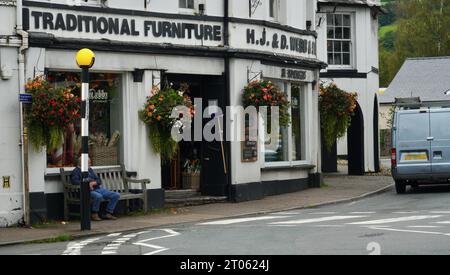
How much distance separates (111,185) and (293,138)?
6.90 meters

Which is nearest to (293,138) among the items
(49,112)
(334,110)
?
(334,110)

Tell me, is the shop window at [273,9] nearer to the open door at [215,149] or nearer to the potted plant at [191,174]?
the open door at [215,149]

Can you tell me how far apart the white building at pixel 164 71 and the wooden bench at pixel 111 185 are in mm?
221

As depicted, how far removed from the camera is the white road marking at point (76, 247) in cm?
1338

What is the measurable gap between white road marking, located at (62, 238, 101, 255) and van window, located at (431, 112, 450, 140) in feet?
36.7

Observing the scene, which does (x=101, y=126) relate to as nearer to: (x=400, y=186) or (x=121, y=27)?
(x=121, y=27)

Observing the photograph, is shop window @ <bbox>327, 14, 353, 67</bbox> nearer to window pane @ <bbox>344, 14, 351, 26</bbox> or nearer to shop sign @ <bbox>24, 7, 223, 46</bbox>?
A: window pane @ <bbox>344, 14, 351, 26</bbox>

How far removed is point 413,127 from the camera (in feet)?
77.2

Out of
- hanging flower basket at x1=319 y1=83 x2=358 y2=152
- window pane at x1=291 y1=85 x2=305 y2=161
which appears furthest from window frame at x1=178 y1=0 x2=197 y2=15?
hanging flower basket at x1=319 y1=83 x2=358 y2=152

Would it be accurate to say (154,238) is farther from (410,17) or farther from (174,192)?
(410,17)
